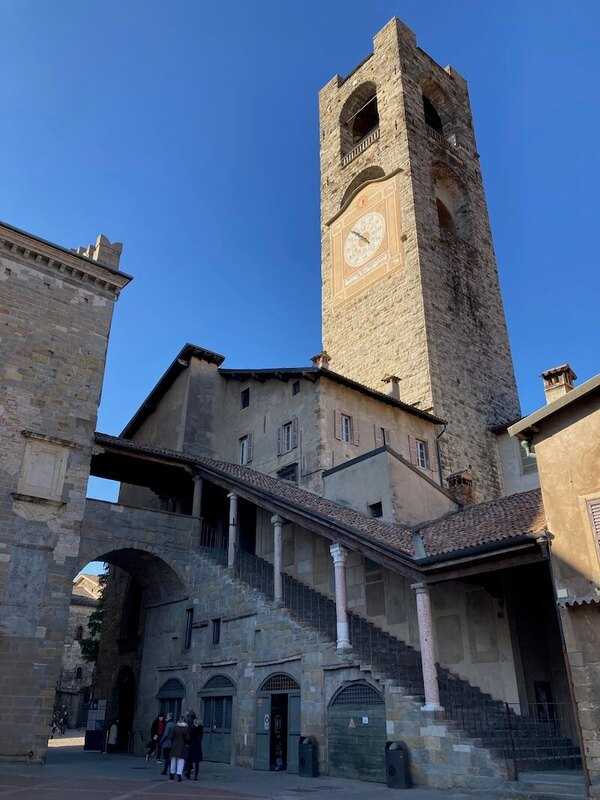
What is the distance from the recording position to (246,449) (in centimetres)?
2484

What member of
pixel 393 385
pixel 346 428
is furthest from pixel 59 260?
pixel 393 385

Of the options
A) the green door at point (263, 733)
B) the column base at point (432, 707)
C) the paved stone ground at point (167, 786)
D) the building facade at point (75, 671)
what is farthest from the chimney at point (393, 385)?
the building facade at point (75, 671)

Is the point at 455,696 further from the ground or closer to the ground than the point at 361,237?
closer to the ground

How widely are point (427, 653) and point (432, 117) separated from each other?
36.5 metres

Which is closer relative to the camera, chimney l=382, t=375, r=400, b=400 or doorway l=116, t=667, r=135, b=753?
doorway l=116, t=667, r=135, b=753

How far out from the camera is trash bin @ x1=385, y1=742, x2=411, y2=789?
1052 centimetres

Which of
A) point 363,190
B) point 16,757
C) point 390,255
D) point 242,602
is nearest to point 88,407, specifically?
point 242,602

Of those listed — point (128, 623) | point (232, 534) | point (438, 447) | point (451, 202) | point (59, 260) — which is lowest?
point (128, 623)

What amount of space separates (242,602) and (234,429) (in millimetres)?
10212

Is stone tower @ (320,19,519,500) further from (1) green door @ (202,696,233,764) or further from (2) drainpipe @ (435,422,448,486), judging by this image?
(1) green door @ (202,696,233,764)

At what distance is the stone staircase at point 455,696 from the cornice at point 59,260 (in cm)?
1019

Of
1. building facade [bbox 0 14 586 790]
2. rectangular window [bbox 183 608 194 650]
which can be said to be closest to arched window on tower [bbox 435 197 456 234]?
building facade [bbox 0 14 586 790]

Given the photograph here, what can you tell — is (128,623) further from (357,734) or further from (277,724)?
(357,734)

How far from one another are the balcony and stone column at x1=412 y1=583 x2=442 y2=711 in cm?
A: 3017
